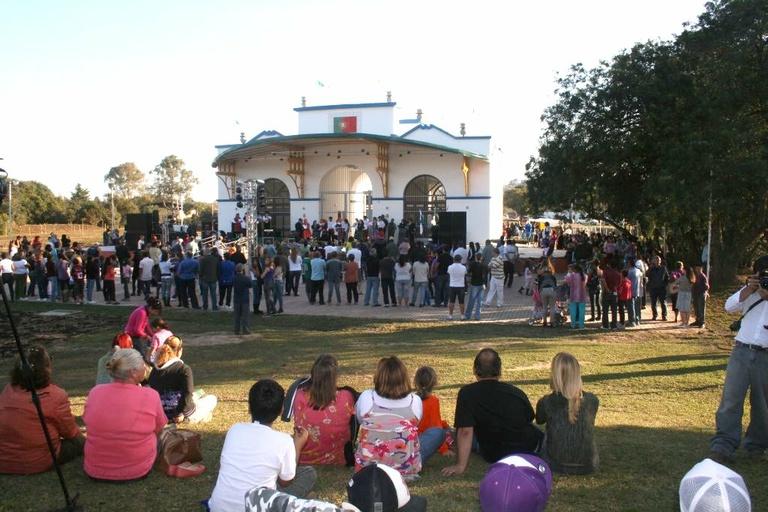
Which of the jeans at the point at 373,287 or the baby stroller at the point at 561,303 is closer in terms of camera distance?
the baby stroller at the point at 561,303

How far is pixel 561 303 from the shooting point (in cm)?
1584

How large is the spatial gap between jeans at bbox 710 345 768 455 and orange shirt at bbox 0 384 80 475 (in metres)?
5.67

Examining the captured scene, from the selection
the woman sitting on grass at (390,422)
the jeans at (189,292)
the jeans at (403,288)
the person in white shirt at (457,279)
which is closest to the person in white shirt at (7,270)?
the jeans at (189,292)

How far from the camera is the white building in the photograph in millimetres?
35406

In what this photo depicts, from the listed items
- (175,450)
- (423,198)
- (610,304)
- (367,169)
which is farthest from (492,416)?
(367,169)

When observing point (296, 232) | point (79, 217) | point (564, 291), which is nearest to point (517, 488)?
point (564, 291)

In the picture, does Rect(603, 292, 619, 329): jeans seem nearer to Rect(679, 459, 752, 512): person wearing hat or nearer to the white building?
Rect(679, 459, 752, 512): person wearing hat

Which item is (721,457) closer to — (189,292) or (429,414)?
(429,414)

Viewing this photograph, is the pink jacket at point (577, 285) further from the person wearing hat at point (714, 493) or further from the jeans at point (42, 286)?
the jeans at point (42, 286)

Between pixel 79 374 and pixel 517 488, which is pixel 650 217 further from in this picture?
pixel 517 488

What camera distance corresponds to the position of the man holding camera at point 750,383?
5.75 metres

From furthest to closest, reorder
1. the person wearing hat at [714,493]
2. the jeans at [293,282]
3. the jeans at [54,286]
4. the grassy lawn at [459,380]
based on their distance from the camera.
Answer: the jeans at [293,282], the jeans at [54,286], the grassy lawn at [459,380], the person wearing hat at [714,493]

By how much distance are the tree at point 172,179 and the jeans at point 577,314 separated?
87.2 meters

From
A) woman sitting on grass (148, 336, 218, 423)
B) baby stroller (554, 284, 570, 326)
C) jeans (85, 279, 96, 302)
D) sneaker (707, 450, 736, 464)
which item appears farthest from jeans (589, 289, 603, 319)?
jeans (85, 279, 96, 302)
